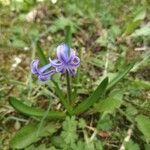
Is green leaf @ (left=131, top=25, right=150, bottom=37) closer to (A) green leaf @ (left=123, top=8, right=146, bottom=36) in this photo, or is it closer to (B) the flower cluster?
(A) green leaf @ (left=123, top=8, right=146, bottom=36)

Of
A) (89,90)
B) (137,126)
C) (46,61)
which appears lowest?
(137,126)

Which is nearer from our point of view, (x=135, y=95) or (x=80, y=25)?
(x=135, y=95)

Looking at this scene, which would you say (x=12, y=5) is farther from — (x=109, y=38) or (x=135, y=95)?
(x=135, y=95)

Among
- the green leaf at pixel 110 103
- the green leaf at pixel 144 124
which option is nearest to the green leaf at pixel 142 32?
the green leaf at pixel 110 103

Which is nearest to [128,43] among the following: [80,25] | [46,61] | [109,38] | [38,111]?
[109,38]

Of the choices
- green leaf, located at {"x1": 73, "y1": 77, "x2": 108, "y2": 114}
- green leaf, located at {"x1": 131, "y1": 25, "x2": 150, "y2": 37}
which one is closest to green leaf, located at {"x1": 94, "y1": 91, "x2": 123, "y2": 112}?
green leaf, located at {"x1": 73, "y1": 77, "x2": 108, "y2": 114}

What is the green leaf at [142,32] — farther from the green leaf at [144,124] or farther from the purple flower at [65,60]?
the purple flower at [65,60]
